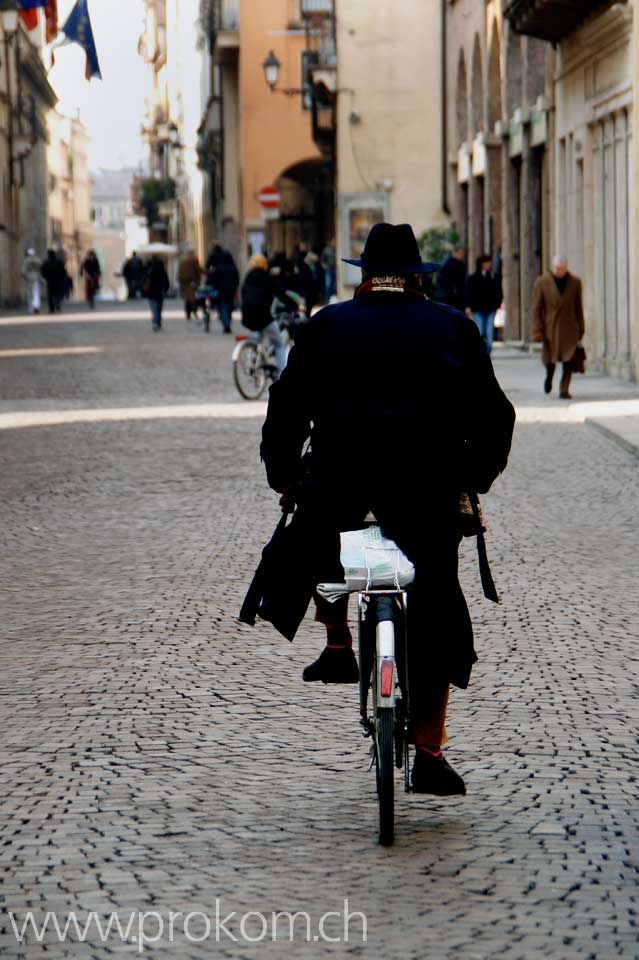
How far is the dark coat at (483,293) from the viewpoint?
95.6 feet

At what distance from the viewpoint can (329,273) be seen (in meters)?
49.3

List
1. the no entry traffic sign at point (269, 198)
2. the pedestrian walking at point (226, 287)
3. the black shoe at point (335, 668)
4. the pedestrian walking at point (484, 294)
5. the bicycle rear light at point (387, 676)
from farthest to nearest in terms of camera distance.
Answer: the no entry traffic sign at point (269, 198), the pedestrian walking at point (226, 287), the pedestrian walking at point (484, 294), the black shoe at point (335, 668), the bicycle rear light at point (387, 676)

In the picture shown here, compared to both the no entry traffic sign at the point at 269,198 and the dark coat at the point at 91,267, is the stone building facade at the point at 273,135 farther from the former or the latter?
the dark coat at the point at 91,267

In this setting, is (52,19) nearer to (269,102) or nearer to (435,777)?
(269,102)

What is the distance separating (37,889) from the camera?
4781 mm

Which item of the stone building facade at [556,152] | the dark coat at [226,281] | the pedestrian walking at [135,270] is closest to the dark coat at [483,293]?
the stone building facade at [556,152]

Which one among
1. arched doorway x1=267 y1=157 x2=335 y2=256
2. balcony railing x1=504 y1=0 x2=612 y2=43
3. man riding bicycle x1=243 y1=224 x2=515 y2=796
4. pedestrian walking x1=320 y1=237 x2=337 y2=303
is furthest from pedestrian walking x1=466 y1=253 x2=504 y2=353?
arched doorway x1=267 y1=157 x2=335 y2=256

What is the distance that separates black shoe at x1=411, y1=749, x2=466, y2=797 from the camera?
17.9 ft

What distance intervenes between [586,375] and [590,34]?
462 cm

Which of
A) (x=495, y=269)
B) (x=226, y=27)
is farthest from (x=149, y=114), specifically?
(x=495, y=269)

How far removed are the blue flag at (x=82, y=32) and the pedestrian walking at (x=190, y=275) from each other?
593 centimetres

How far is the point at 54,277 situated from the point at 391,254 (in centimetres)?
5219

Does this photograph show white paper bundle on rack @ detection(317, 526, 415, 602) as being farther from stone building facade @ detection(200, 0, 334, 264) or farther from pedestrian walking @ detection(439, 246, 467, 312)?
stone building facade @ detection(200, 0, 334, 264)
